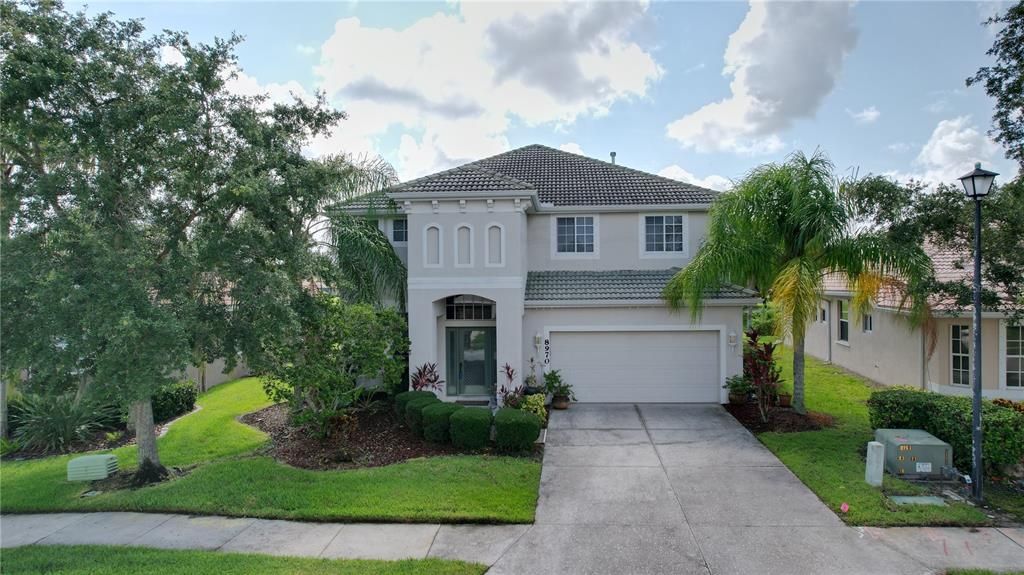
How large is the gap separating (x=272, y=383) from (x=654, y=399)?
32.1 ft

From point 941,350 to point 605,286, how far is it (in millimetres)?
9164

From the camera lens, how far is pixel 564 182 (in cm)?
1659

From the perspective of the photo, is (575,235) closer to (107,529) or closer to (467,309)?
(467,309)

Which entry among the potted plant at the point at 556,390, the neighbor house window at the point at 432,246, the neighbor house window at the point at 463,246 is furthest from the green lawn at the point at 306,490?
the neighbor house window at the point at 432,246

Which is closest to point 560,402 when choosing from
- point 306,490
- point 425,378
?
point 425,378

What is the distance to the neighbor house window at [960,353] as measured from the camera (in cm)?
1324

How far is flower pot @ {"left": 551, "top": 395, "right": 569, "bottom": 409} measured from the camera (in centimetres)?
1372

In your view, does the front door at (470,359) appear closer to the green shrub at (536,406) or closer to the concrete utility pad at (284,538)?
the green shrub at (536,406)

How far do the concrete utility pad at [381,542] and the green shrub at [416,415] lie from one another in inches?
143

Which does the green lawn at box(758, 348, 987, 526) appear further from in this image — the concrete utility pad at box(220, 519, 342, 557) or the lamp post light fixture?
the concrete utility pad at box(220, 519, 342, 557)

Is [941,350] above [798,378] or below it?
above

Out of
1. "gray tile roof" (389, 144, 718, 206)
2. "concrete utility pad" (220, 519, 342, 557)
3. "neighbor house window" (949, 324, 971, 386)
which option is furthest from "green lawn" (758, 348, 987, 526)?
"concrete utility pad" (220, 519, 342, 557)

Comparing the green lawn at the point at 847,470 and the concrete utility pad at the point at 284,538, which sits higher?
the green lawn at the point at 847,470

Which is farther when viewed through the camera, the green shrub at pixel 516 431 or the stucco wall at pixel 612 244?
the stucco wall at pixel 612 244
